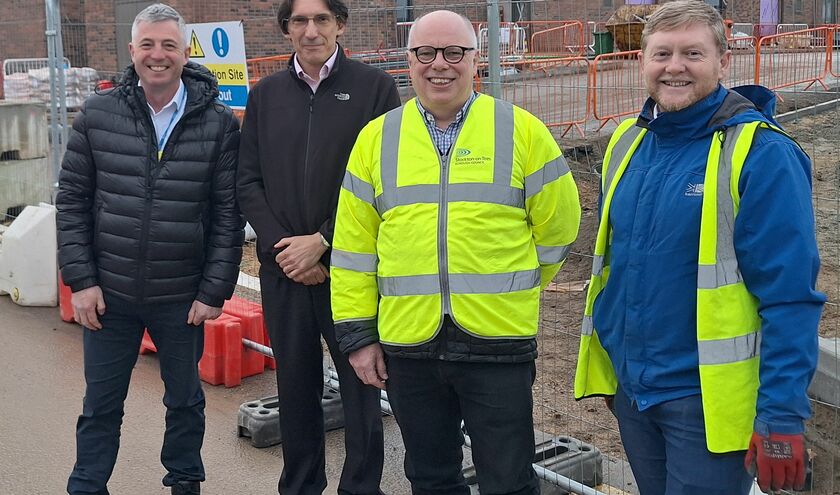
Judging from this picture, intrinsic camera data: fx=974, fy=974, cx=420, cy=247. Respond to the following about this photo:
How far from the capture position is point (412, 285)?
130 inches

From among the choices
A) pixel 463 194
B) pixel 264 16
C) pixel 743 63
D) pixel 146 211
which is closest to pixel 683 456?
pixel 463 194

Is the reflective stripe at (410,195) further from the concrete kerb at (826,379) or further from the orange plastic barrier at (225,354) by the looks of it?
the orange plastic barrier at (225,354)

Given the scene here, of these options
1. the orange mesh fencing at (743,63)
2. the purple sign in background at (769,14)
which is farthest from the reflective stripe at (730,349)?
the orange mesh fencing at (743,63)

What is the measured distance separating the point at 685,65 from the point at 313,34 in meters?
1.71

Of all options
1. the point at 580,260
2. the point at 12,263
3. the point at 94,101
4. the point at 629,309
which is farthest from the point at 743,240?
the point at 12,263

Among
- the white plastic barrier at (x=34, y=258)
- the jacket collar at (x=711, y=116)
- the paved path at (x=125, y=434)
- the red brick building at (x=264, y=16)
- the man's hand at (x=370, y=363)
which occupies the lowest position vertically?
the paved path at (x=125, y=434)

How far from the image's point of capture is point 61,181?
14.0ft

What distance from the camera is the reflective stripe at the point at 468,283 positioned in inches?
128

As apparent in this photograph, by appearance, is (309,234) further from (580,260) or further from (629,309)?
(580,260)

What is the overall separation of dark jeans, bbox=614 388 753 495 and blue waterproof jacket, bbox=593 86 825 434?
5 centimetres

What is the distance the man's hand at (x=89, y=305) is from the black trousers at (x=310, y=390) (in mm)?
702

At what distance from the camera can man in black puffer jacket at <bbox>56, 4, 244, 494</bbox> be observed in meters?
4.13

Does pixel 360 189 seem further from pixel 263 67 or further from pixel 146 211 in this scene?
pixel 263 67

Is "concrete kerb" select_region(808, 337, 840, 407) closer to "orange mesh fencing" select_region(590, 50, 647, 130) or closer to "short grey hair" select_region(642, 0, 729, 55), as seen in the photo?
"orange mesh fencing" select_region(590, 50, 647, 130)
